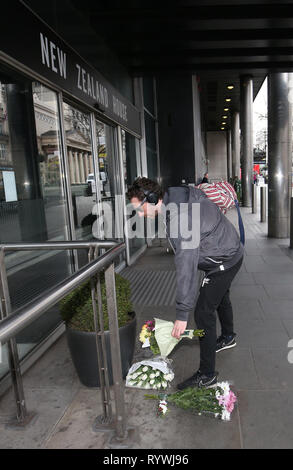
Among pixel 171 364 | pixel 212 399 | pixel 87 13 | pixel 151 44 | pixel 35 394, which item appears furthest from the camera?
pixel 151 44

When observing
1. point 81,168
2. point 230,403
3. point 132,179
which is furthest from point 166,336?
point 132,179

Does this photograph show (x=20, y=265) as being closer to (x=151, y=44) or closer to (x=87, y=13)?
(x=87, y=13)

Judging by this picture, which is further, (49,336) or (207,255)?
(49,336)

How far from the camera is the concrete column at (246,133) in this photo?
720 inches

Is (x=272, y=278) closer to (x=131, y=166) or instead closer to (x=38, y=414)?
(x=131, y=166)

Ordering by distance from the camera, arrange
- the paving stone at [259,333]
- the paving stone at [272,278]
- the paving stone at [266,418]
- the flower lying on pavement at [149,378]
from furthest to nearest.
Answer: the paving stone at [272,278]
the paving stone at [259,333]
the flower lying on pavement at [149,378]
the paving stone at [266,418]

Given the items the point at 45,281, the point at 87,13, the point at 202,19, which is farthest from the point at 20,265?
the point at 202,19

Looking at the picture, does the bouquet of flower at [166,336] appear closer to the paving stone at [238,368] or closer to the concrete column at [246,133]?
the paving stone at [238,368]

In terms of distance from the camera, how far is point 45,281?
4.02m

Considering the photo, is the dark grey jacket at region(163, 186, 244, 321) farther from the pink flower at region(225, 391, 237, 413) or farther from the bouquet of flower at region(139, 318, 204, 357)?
the pink flower at region(225, 391, 237, 413)

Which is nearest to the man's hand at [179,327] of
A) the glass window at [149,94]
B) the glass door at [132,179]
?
the glass door at [132,179]

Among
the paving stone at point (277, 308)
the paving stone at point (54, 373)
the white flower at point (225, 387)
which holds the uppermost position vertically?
the white flower at point (225, 387)

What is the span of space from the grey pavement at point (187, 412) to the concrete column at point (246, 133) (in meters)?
14.1

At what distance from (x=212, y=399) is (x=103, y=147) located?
14.9ft
